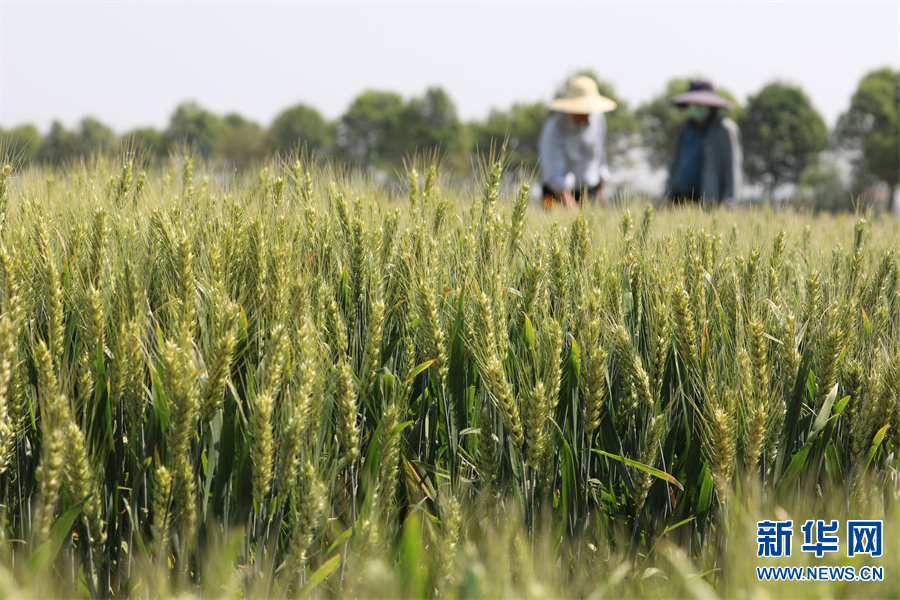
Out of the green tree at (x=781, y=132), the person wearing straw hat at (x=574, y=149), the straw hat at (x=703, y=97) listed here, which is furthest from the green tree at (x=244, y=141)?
the person wearing straw hat at (x=574, y=149)

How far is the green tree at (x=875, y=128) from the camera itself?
39750mm

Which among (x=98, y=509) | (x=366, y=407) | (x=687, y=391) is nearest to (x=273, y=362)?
(x=366, y=407)

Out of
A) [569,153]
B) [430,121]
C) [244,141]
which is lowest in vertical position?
[569,153]

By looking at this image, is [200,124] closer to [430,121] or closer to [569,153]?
[430,121]

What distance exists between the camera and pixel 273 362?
1.31 meters

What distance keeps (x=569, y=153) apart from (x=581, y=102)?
493 mm

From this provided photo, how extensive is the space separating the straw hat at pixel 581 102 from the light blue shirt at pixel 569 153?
0.11m

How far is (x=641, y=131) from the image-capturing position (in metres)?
51.0

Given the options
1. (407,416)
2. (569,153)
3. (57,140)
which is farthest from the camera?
(57,140)

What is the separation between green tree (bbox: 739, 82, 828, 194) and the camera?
1678 inches

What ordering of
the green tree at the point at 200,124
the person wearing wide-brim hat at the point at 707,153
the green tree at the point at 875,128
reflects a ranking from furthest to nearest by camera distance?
the green tree at the point at 200,124 → the green tree at the point at 875,128 → the person wearing wide-brim hat at the point at 707,153

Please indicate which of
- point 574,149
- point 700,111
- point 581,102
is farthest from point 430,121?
point 574,149

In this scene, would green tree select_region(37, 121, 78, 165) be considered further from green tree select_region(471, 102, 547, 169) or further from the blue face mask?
the blue face mask

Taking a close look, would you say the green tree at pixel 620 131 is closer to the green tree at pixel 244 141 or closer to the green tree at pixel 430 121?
the green tree at pixel 430 121
